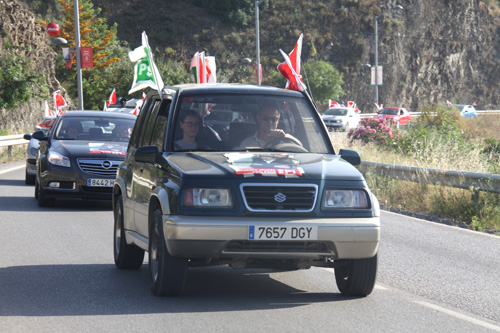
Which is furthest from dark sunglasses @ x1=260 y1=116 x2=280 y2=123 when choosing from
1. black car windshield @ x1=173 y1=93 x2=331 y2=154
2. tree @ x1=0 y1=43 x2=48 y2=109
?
tree @ x1=0 y1=43 x2=48 y2=109

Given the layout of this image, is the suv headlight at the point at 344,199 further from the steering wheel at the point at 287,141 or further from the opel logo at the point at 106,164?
the opel logo at the point at 106,164

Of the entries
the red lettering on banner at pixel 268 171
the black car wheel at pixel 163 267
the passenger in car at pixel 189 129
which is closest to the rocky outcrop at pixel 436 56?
the passenger in car at pixel 189 129

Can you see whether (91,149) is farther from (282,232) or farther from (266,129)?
(282,232)

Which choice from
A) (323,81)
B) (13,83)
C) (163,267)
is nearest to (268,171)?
(163,267)

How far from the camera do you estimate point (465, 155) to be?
63.1ft

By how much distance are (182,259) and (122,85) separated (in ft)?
204

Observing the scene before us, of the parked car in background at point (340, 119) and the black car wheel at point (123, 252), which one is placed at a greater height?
the black car wheel at point (123, 252)

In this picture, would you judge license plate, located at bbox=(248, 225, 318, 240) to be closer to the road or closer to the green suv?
the green suv

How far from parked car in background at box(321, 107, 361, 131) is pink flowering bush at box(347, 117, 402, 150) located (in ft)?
83.1

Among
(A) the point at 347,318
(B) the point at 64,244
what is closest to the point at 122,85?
(B) the point at 64,244

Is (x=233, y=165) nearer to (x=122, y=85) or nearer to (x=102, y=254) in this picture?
(x=102, y=254)

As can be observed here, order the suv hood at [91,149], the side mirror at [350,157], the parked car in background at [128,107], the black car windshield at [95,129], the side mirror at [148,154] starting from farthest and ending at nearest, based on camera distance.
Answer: the parked car in background at [128,107] → the black car windshield at [95,129] → the suv hood at [91,149] → the side mirror at [350,157] → the side mirror at [148,154]

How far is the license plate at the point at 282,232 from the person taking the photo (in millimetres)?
6594

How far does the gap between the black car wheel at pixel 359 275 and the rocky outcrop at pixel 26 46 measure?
128 feet
